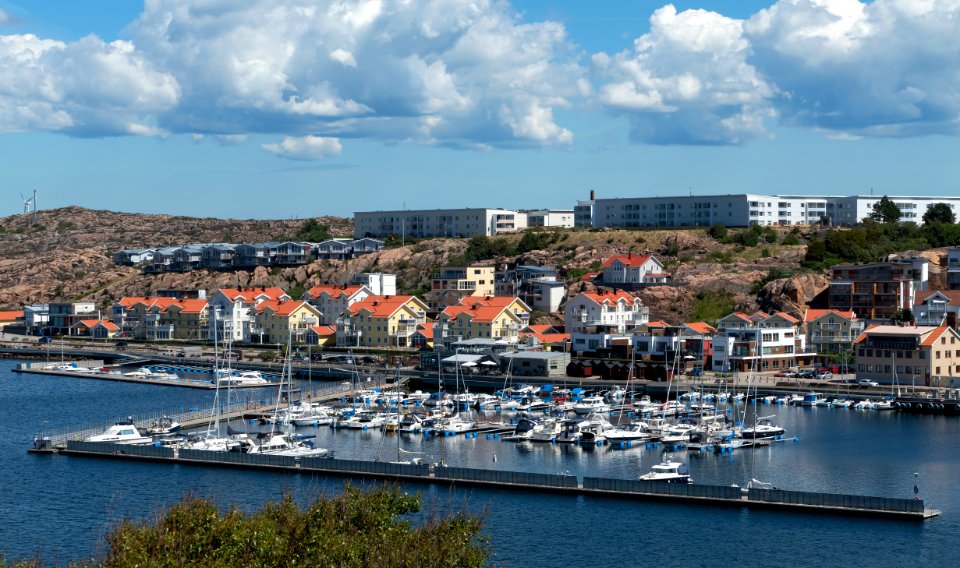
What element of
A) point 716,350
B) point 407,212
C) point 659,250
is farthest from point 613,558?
point 407,212

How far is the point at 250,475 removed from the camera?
4756 cm

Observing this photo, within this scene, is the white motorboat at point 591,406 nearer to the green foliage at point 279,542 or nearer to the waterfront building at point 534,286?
the waterfront building at point 534,286

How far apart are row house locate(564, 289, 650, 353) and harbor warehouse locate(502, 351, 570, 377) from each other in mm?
2907

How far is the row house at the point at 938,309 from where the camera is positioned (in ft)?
253

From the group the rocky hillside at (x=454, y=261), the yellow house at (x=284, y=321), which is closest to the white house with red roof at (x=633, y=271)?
the rocky hillside at (x=454, y=261)

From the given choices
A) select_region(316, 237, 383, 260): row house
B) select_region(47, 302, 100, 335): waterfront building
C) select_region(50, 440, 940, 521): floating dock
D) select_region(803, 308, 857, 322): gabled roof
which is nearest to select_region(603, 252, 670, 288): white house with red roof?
select_region(803, 308, 857, 322): gabled roof

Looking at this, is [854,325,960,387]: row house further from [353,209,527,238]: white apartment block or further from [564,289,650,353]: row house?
[353,209,527,238]: white apartment block

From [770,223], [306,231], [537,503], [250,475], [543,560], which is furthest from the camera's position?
[306,231]

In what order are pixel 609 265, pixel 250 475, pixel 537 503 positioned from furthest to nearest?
pixel 609 265
pixel 250 475
pixel 537 503

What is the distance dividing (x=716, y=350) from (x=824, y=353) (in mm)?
8801

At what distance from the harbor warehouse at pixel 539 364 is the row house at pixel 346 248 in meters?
47.7

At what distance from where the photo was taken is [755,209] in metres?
111

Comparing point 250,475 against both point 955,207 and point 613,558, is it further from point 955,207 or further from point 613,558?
point 955,207

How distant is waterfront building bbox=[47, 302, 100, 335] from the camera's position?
11050cm
